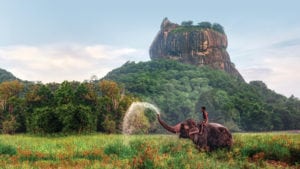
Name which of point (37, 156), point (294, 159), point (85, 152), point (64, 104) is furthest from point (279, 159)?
point (64, 104)

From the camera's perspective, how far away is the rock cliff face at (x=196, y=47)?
4350 inches

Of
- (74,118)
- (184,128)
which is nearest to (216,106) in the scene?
(74,118)

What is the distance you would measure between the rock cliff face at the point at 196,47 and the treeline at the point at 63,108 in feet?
243

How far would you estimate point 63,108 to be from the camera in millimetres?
24953

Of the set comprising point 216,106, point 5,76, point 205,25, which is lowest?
point 216,106

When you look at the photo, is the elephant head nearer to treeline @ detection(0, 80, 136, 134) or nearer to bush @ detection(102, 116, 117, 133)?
treeline @ detection(0, 80, 136, 134)

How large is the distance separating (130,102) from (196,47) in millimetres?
76023

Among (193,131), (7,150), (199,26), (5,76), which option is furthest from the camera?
(199,26)

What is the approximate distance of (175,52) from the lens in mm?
114938

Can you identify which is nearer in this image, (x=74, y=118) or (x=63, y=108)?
(x=63, y=108)

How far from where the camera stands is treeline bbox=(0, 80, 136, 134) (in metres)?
26.8

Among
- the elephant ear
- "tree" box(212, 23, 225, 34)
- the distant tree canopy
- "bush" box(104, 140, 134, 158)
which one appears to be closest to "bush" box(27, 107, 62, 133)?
"bush" box(104, 140, 134, 158)

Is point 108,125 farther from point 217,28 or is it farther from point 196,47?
point 217,28

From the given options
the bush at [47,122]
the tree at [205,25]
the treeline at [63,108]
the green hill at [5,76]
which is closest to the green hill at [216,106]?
the treeline at [63,108]
